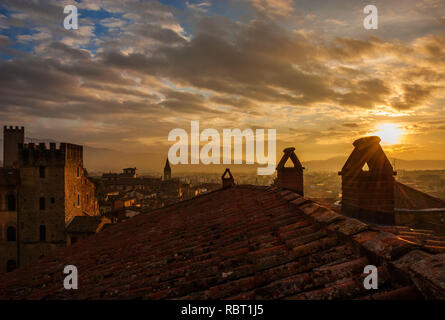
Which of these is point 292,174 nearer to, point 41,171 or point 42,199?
point 42,199

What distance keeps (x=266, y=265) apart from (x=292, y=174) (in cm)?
635

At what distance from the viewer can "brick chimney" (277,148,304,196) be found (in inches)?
348

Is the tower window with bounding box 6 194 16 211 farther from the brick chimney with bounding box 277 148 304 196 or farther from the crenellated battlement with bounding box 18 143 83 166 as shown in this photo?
the brick chimney with bounding box 277 148 304 196

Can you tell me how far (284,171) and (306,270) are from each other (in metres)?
6.49

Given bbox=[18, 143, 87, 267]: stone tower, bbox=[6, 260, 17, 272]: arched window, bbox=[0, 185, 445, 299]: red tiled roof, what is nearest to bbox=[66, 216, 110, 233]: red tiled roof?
bbox=[18, 143, 87, 267]: stone tower

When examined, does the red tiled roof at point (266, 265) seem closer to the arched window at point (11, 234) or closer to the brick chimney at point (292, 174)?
the brick chimney at point (292, 174)

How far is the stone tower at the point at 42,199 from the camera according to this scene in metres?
26.2

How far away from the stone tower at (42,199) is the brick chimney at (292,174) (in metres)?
26.3

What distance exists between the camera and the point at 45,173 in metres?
26.8

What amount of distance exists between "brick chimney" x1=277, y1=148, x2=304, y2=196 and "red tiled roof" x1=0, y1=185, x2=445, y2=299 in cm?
306

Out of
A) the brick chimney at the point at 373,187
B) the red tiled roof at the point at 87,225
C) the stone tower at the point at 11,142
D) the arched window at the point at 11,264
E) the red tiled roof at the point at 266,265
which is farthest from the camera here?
the stone tower at the point at 11,142

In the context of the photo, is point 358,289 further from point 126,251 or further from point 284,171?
point 284,171

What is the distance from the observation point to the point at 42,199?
1048 inches

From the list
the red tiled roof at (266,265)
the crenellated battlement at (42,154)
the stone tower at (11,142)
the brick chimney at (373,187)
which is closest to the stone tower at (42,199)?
the crenellated battlement at (42,154)
